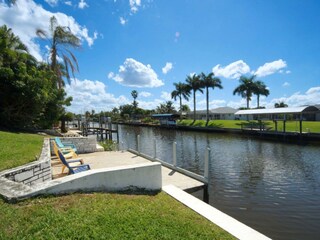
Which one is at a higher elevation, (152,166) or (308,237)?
(152,166)

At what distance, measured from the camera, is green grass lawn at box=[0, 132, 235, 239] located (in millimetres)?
3125

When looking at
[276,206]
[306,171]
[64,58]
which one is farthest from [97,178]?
[64,58]

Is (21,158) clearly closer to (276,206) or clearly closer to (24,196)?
(24,196)

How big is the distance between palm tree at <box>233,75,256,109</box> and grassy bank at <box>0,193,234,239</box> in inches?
2029

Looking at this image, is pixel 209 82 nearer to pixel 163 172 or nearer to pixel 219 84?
pixel 219 84

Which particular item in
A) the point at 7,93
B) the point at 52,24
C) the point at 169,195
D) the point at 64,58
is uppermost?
the point at 52,24

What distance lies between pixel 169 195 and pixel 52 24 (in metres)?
22.2

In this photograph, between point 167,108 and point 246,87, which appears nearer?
point 246,87

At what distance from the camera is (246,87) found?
51.4 m

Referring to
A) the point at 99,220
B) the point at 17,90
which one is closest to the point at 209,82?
the point at 17,90

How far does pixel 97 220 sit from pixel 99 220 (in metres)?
0.03

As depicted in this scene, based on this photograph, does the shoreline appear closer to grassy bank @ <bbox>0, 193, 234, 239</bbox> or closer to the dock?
the dock

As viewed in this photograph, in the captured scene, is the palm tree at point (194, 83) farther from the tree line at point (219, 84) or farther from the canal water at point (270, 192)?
the canal water at point (270, 192)

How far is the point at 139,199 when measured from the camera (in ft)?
15.7
